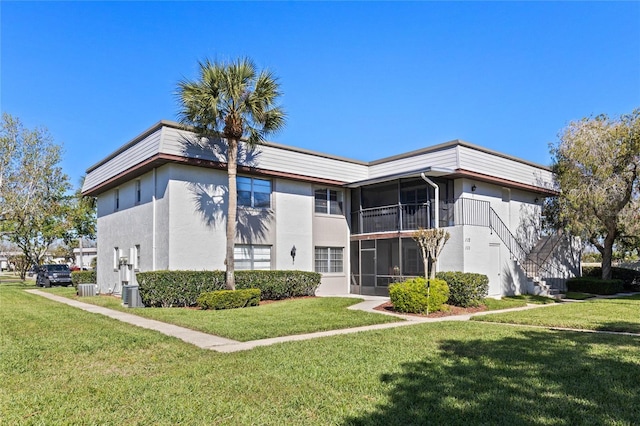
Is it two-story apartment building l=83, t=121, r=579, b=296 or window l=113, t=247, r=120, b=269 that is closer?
two-story apartment building l=83, t=121, r=579, b=296

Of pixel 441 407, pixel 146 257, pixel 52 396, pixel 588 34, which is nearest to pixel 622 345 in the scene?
pixel 441 407

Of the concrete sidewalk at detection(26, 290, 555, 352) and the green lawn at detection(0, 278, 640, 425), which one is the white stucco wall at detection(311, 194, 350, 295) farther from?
the green lawn at detection(0, 278, 640, 425)

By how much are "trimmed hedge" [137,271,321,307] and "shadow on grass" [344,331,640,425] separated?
9.71 m

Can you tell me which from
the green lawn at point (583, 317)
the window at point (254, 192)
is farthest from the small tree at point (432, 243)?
the window at point (254, 192)

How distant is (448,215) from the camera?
60.7 feet

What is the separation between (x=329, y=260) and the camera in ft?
68.5

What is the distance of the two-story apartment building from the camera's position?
1692 centimetres

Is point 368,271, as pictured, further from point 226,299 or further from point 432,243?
point 226,299

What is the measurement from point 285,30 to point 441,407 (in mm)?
13137

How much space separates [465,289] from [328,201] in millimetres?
8302

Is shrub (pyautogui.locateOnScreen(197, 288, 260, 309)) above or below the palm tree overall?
below

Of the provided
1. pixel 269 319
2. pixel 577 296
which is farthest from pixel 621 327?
pixel 577 296

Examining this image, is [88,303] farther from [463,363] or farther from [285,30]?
[463,363]

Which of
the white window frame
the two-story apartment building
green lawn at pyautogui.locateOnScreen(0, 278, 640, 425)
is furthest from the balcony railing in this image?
green lawn at pyautogui.locateOnScreen(0, 278, 640, 425)
